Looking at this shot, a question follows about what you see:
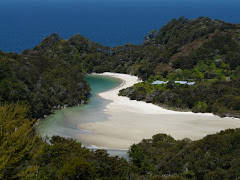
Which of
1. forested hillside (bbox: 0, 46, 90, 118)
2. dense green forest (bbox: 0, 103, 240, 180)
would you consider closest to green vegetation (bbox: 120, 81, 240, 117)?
forested hillside (bbox: 0, 46, 90, 118)

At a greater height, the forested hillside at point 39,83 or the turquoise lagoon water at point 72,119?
the forested hillside at point 39,83

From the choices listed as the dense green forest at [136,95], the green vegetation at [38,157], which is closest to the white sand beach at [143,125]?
the dense green forest at [136,95]

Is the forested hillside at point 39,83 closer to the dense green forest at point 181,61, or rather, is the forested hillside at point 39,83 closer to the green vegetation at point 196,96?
the dense green forest at point 181,61

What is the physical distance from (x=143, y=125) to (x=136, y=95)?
13.7 metres

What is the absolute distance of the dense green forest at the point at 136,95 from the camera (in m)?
16.9

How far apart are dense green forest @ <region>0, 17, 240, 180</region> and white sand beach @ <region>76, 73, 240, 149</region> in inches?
107

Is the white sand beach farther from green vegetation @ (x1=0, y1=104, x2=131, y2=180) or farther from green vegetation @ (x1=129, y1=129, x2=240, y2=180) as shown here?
green vegetation @ (x1=0, y1=104, x2=131, y2=180)

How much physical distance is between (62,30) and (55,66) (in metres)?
89.4

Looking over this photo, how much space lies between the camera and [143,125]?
37.2 meters

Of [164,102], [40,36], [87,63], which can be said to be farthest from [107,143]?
[40,36]

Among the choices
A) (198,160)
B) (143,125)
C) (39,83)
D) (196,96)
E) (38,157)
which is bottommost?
(38,157)

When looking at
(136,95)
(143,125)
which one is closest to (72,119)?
(143,125)

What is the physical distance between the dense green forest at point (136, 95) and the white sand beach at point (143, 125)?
107 inches

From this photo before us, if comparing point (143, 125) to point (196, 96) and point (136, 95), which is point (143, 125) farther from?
point (136, 95)
